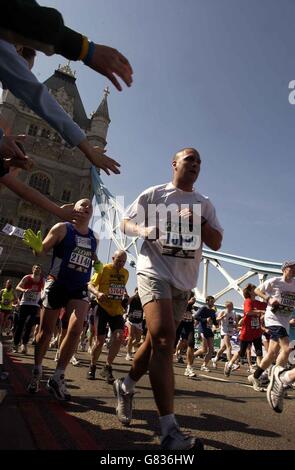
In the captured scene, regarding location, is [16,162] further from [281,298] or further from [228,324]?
[228,324]

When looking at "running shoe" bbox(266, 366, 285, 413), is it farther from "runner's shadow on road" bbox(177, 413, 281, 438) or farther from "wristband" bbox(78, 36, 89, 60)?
Answer: "wristband" bbox(78, 36, 89, 60)

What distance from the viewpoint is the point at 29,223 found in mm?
35781

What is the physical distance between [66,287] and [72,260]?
294mm

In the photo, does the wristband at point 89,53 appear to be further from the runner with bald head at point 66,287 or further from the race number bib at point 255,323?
the race number bib at point 255,323

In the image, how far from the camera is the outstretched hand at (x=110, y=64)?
4.71 feet

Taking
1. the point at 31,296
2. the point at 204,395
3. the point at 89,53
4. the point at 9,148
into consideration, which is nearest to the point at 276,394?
the point at 204,395

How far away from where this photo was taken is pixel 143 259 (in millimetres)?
2582

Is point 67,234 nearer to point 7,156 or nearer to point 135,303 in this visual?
point 7,156

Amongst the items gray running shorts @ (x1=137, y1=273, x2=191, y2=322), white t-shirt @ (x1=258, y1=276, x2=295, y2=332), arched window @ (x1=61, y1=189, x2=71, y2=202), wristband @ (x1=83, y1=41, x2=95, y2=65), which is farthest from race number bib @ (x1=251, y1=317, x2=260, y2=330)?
arched window @ (x1=61, y1=189, x2=71, y2=202)

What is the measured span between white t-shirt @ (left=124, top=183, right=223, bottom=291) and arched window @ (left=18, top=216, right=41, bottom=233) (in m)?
34.6

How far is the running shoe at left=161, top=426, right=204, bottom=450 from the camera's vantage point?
1.82m

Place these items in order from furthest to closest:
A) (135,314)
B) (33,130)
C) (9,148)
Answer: (33,130) < (135,314) < (9,148)
